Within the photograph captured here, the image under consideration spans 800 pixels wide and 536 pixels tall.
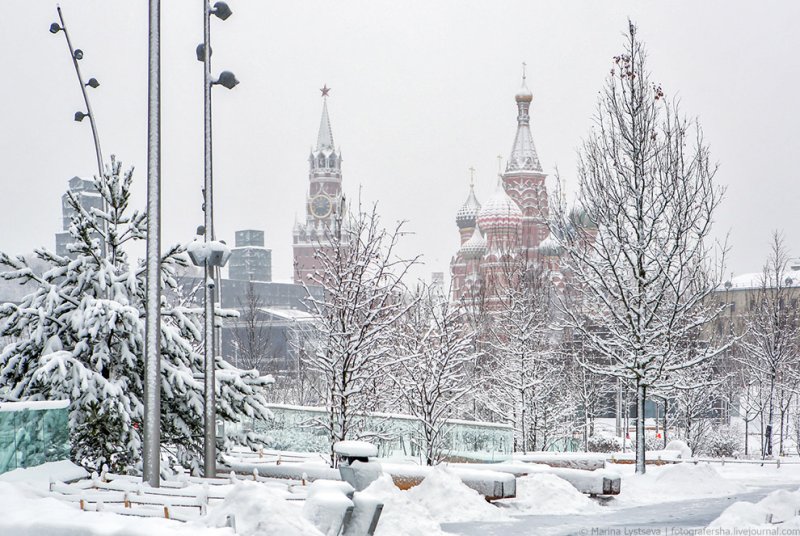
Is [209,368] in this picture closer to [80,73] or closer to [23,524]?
[23,524]

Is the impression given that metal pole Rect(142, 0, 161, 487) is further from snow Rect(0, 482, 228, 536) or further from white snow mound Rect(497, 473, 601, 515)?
white snow mound Rect(497, 473, 601, 515)

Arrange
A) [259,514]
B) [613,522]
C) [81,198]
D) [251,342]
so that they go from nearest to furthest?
[259,514] → [613,522] → [81,198] → [251,342]

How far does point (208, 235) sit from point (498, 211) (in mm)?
106651

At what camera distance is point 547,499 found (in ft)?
60.6

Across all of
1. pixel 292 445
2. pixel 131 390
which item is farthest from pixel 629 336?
pixel 131 390

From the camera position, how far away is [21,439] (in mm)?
14445

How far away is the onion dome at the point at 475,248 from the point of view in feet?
409

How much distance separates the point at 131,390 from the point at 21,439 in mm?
3667

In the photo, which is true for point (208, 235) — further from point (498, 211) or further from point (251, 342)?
point (498, 211)

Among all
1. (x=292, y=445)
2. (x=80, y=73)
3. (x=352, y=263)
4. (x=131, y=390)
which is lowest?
(x=292, y=445)

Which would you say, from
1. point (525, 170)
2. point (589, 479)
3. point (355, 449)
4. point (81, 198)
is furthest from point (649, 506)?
point (525, 170)

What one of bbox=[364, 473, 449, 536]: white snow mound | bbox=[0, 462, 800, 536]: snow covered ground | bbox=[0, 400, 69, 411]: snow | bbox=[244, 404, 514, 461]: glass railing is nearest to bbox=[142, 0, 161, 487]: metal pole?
bbox=[0, 462, 800, 536]: snow covered ground

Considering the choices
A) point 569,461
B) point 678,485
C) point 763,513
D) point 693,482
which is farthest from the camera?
point 569,461

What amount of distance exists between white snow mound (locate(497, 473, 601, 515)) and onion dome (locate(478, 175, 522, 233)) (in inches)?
3926
